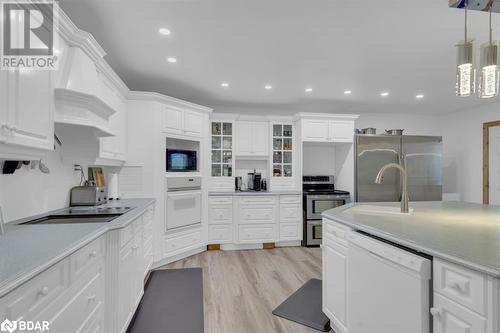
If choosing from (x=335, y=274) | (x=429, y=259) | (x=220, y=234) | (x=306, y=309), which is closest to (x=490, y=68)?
(x=429, y=259)

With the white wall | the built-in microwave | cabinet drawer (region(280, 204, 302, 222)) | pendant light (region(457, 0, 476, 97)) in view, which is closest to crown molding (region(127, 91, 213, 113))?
the built-in microwave

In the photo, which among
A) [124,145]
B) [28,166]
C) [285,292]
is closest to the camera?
[28,166]

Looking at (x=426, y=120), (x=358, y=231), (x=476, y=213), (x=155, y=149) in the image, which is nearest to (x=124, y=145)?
(x=155, y=149)

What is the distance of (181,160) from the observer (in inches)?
141

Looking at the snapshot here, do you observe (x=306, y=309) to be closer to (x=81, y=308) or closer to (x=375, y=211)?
(x=375, y=211)

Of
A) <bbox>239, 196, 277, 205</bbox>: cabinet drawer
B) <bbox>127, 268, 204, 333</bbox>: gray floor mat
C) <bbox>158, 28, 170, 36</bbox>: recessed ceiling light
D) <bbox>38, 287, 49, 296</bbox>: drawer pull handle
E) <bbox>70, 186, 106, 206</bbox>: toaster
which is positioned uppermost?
<bbox>158, 28, 170, 36</bbox>: recessed ceiling light

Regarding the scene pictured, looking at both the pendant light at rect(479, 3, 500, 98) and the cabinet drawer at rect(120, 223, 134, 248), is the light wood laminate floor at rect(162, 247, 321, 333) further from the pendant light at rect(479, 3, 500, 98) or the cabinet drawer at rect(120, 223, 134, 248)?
the pendant light at rect(479, 3, 500, 98)

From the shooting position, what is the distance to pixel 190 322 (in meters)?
2.10

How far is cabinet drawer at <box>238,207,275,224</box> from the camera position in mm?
4035

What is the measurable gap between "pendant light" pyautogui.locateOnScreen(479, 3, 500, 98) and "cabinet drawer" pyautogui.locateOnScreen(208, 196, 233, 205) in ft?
10.7

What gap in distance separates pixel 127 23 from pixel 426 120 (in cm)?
620

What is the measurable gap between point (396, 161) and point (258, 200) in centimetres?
261

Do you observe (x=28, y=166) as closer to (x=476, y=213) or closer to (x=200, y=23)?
(x=200, y=23)

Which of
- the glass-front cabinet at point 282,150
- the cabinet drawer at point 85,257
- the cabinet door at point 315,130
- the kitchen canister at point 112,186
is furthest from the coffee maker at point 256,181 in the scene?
the cabinet drawer at point 85,257
